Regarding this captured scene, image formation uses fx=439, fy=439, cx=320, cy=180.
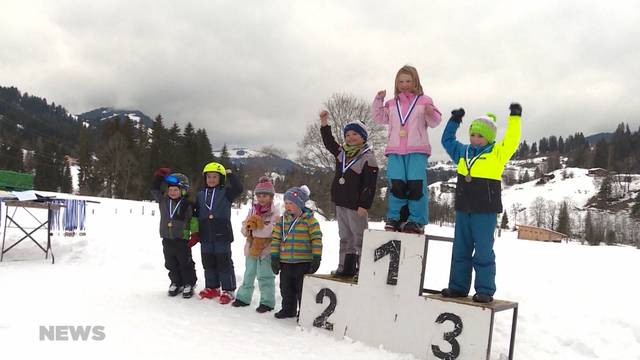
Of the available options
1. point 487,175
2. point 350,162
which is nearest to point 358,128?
point 350,162

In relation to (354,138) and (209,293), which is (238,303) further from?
(354,138)

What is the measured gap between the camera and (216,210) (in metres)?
6.54

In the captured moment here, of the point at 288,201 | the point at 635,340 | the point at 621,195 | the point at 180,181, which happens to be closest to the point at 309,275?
the point at 288,201

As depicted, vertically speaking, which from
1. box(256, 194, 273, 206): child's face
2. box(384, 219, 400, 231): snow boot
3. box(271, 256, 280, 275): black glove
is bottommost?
box(271, 256, 280, 275): black glove

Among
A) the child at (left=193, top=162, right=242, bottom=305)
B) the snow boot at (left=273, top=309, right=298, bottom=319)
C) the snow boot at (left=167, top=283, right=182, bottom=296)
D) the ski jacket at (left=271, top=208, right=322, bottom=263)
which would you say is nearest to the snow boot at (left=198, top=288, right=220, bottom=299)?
the child at (left=193, top=162, right=242, bottom=305)

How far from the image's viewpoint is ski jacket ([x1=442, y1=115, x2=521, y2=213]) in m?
4.38

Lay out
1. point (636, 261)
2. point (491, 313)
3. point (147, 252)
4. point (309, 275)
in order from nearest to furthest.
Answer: point (491, 313), point (309, 275), point (636, 261), point (147, 252)

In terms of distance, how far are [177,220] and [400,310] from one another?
3742 millimetres

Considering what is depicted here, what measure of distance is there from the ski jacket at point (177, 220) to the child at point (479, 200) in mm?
3941

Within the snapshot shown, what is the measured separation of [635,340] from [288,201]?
13.8 ft

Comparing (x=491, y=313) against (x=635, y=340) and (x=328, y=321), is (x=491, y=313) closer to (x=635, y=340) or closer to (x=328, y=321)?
(x=328, y=321)

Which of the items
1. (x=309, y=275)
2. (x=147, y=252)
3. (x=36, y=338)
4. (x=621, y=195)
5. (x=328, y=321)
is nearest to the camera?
(x=36, y=338)

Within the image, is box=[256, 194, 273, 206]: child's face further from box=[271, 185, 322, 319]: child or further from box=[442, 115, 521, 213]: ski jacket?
box=[442, 115, 521, 213]: ski jacket

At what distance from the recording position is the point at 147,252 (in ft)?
32.7
